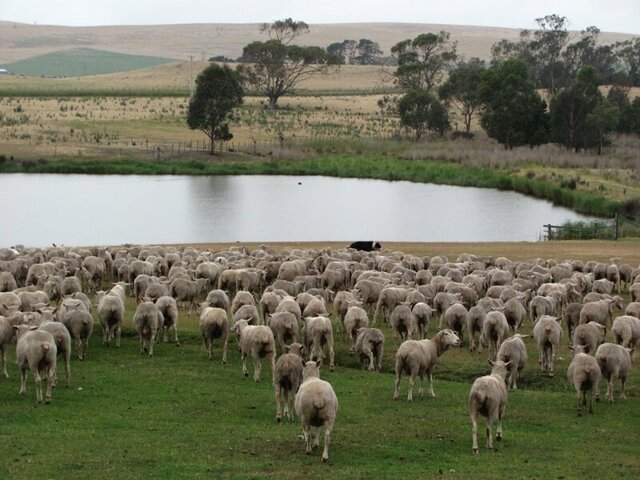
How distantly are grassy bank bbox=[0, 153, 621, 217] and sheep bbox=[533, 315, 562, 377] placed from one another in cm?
5697

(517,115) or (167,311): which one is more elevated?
(517,115)

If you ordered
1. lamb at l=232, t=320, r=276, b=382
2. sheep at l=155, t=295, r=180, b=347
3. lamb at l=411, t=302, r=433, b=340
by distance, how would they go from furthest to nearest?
1. sheep at l=155, t=295, r=180, b=347
2. lamb at l=411, t=302, r=433, b=340
3. lamb at l=232, t=320, r=276, b=382

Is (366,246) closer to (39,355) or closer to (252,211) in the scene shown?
(252,211)

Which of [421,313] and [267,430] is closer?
[267,430]

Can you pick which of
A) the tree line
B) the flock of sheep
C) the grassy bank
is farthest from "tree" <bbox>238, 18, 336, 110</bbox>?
the flock of sheep

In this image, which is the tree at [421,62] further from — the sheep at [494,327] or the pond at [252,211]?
the sheep at [494,327]

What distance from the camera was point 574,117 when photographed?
323 ft

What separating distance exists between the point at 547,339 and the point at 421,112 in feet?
303

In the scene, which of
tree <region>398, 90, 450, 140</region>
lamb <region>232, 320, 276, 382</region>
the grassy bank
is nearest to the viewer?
lamb <region>232, 320, 276, 382</region>

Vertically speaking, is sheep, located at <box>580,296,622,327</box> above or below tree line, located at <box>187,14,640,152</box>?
below

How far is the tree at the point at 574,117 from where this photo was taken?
9819cm

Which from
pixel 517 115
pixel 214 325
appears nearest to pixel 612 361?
pixel 214 325

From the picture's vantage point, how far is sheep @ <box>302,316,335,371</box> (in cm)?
2230

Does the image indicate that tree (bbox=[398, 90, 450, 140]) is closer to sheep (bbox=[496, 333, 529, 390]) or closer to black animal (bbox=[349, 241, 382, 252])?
black animal (bbox=[349, 241, 382, 252])
